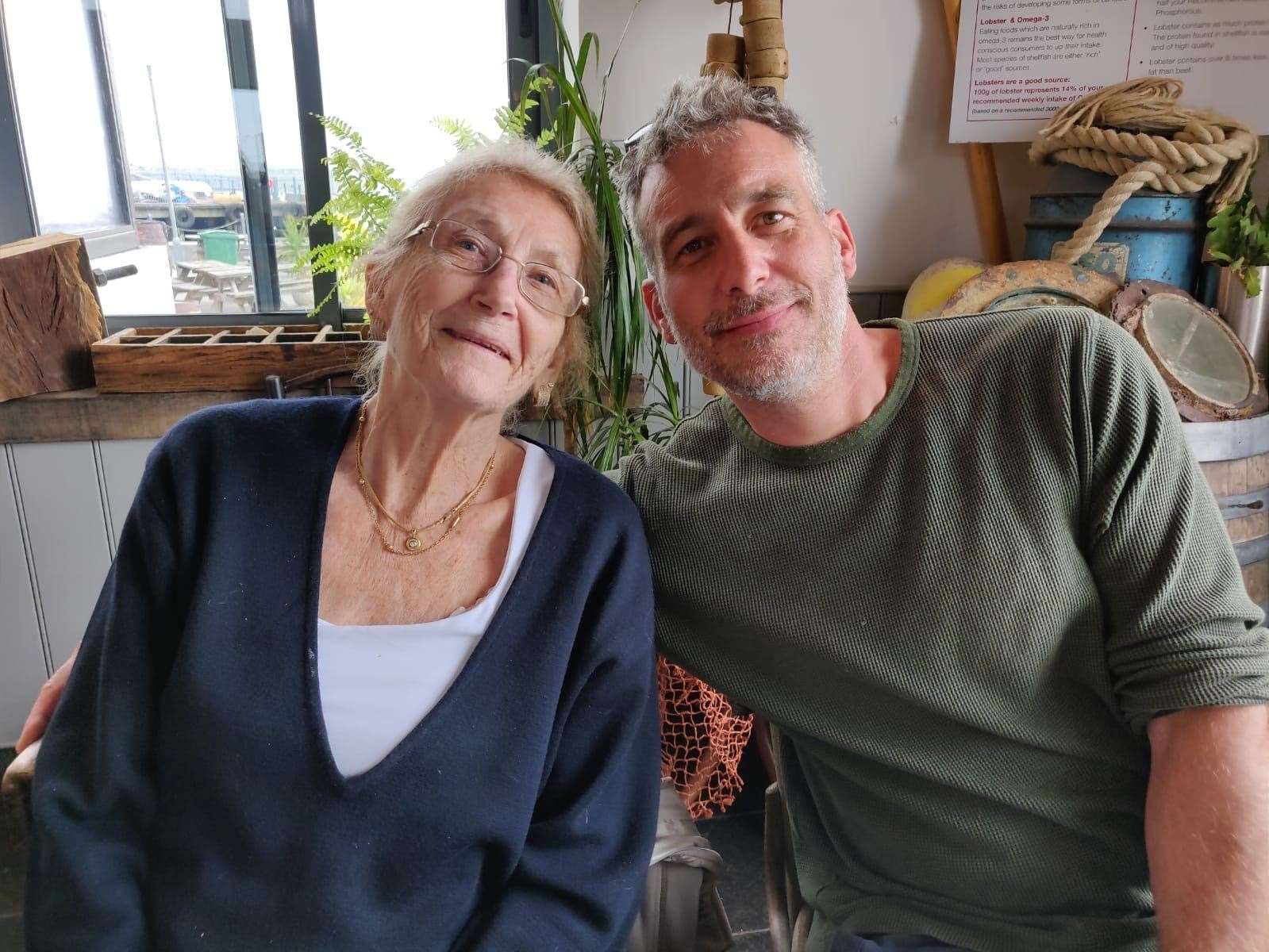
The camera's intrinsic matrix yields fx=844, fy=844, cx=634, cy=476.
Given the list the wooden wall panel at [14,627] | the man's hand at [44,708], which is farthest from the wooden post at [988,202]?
the wooden wall panel at [14,627]

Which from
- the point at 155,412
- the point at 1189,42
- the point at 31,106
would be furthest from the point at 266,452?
the point at 1189,42

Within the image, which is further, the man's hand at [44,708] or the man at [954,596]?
the man's hand at [44,708]

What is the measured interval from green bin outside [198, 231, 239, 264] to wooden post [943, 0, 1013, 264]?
186 centimetres

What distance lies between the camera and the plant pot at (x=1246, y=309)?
1.85 m

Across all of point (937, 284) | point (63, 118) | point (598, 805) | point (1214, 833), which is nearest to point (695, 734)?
point (598, 805)

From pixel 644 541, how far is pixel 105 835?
0.66m

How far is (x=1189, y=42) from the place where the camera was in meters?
2.01

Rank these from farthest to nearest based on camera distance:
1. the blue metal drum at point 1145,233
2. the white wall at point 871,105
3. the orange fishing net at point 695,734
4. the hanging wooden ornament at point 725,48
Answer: the white wall at point 871,105
the blue metal drum at point 1145,233
the hanging wooden ornament at point 725,48
the orange fishing net at point 695,734

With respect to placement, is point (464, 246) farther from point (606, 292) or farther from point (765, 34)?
point (765, 34)

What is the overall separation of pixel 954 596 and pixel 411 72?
1810mm

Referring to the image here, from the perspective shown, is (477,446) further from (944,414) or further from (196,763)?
(944,414)

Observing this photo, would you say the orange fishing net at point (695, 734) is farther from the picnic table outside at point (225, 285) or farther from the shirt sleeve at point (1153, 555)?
the picnic table outside at point (225, 285)

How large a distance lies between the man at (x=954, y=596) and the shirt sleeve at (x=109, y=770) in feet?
1.97

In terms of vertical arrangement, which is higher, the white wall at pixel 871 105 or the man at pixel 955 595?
the white wall at pixel 871 105
